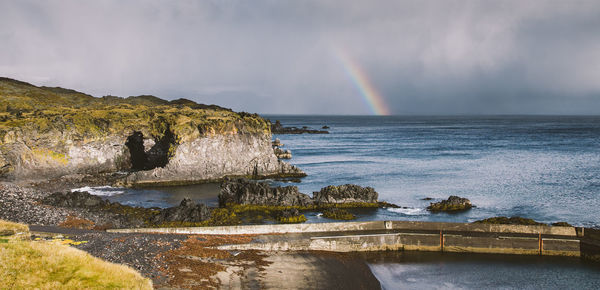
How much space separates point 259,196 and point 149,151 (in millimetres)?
26726

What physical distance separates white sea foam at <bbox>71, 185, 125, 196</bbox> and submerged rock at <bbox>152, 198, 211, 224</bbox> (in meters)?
14.8

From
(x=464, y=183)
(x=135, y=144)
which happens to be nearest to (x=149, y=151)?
(x=135, y=144)

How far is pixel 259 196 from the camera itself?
39.6 meters

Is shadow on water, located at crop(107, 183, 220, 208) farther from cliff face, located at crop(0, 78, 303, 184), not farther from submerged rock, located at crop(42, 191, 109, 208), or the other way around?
submerged rock, located at crop(42, 191, 109, 208)

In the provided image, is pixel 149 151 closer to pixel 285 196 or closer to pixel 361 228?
pixel 285 196

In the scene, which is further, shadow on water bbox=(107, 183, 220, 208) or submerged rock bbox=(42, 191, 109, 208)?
shadow on water bbox=(107, 183, 220, 208)

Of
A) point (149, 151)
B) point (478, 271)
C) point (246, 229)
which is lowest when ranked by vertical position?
point (478, 271)

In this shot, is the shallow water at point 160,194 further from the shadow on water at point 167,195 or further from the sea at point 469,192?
the sea at point 469,192

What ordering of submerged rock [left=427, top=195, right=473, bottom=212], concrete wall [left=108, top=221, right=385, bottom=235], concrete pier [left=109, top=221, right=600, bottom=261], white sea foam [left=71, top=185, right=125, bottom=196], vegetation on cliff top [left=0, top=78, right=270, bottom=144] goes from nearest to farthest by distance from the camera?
concrete pier [left=109, top=221, right=600, bottom=261] → concrete wall [left=108, top=221, right=385, bottom=235] → submerged rock [left=427, top=195, right=473, bottom=212] → white sea foam [left=71, top=185, right=125, bottom=196] → vegetation on cliff top [left=0, top=78, right=270, bottom=144]

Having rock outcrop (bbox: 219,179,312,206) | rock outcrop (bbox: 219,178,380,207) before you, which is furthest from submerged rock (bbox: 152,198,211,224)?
rock outcrop (bbox: 219,179,312,206)

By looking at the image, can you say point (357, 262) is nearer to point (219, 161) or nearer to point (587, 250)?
point (587, 250)

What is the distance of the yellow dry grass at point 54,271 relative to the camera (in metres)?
13.2

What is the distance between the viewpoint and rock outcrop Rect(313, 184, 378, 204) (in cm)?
4084

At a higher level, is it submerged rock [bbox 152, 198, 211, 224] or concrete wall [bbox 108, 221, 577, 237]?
concrete wall [bbox 108, 221, 577, 237]
